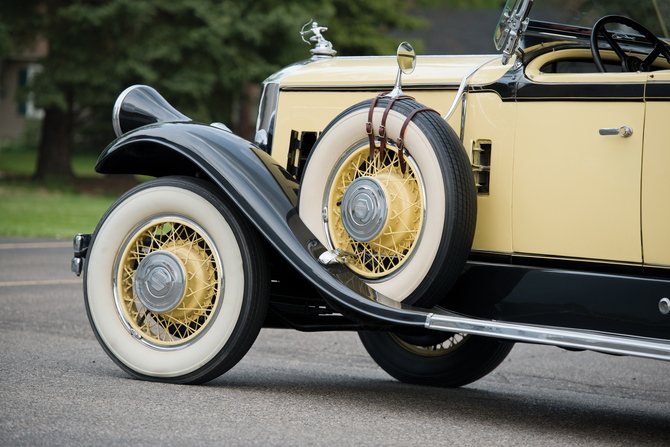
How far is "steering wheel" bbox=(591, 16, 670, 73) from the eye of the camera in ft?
11.1

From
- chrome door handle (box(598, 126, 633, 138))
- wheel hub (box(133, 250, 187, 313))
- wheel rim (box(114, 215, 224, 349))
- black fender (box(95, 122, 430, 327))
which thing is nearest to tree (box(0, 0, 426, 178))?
black fender (box(95, 122, 430, 327))

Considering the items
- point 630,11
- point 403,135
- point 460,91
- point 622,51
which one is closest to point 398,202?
point 403,135

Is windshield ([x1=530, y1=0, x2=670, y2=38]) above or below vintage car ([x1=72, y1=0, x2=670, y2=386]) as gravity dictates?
above

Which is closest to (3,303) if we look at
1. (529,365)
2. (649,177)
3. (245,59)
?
(529,365)

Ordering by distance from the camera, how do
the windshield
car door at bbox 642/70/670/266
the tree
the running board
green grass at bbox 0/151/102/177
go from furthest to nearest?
green grass at bbox 0/151/102/177, the tree, the windshield, car door at bbox 642/70/670/266, the running board

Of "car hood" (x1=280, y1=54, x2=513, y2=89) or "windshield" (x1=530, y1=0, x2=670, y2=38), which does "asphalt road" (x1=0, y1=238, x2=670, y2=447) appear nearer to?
"car hood" (x1=280, y1=54, x2=513, y2=89)

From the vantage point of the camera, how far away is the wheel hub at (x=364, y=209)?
10.4ft

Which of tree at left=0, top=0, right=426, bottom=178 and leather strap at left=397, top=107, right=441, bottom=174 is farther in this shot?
tree at left=0, top=0, right=426, bottom=178

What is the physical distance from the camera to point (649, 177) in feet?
9.33

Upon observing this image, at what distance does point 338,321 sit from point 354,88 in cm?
120

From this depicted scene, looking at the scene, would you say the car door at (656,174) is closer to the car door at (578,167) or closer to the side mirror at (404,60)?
the car door at (578,167)

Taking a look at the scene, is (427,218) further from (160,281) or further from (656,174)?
(160,281)

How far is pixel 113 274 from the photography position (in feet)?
11.7

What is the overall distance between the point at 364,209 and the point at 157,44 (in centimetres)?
1617
